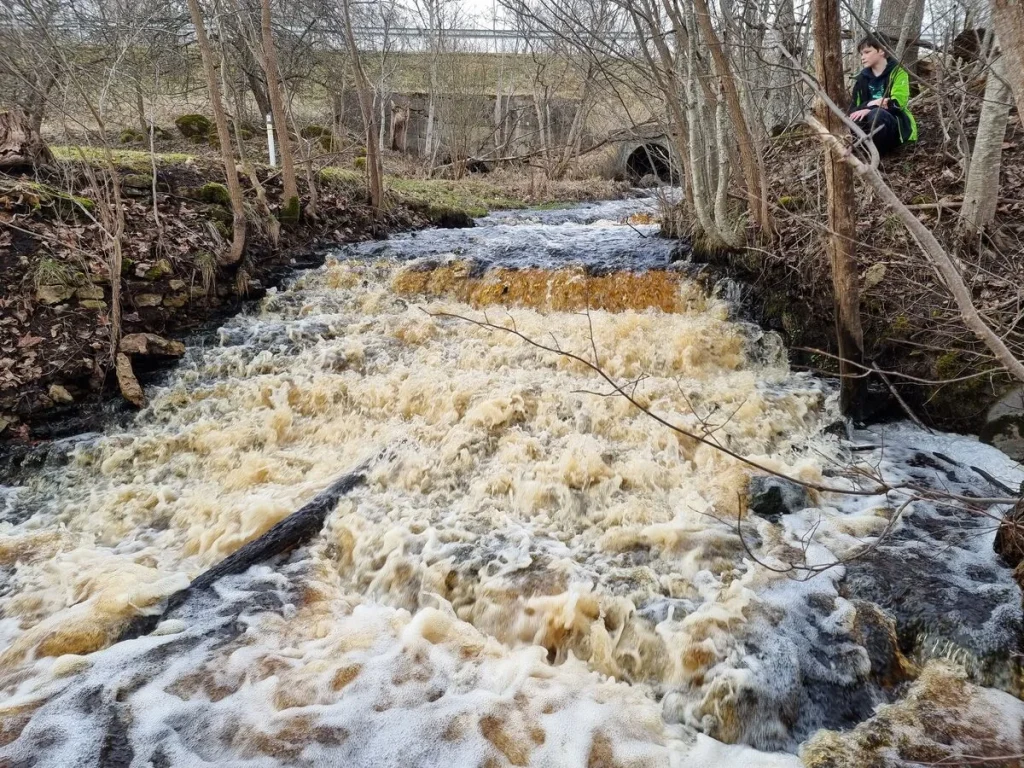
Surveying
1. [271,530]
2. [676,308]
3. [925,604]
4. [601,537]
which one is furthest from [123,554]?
[676,308]

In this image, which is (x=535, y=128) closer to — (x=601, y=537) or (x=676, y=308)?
(x=676, y=308)

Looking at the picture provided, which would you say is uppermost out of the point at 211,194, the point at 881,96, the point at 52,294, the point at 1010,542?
the point at 881,96

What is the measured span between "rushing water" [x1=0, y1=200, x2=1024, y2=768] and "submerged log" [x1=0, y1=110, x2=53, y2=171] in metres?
3.37

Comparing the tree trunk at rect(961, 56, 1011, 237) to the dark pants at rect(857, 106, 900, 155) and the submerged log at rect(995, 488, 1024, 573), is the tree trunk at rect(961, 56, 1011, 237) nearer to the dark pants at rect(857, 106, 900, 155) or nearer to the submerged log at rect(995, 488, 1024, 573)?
the dark pants at rect(857, 106, 900, 155)

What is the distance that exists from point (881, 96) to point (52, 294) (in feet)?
28.2

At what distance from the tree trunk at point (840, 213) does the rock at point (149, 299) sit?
262 inches

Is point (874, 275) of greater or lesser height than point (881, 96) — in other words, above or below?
below

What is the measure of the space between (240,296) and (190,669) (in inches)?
220

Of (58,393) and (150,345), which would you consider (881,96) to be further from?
(58,393)

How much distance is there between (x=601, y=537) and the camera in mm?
3707

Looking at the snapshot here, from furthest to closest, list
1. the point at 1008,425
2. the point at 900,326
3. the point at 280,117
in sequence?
the point at 280,117
the point at 900,326
the point at 1008,425

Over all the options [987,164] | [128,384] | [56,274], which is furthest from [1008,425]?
[56,274]

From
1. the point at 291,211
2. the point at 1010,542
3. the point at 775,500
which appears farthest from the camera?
the point at 291,211

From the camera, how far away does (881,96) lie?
5645mm
